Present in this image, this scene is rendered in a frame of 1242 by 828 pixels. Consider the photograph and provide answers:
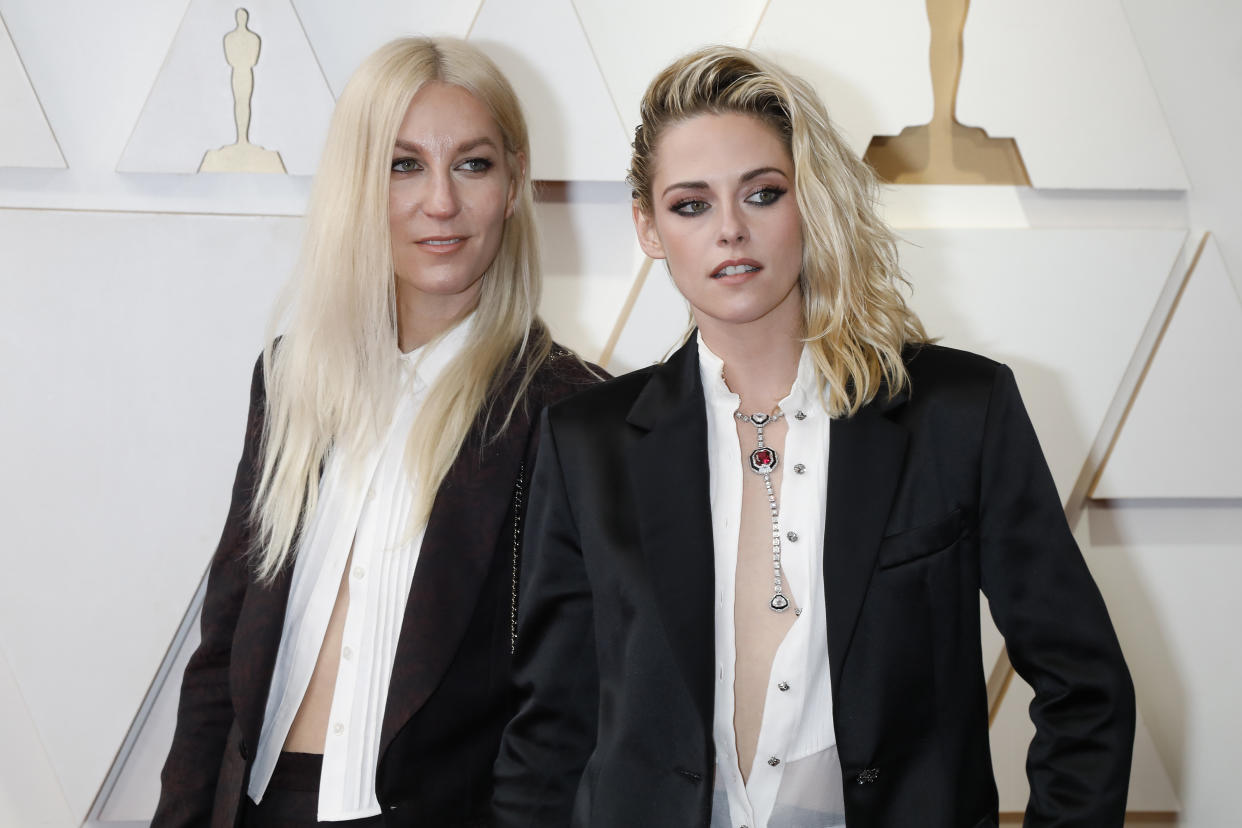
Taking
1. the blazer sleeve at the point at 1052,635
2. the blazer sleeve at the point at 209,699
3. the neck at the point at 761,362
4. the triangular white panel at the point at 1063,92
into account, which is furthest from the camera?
the triangular white panel at the point at 1063,92

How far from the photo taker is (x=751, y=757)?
4.45 feet

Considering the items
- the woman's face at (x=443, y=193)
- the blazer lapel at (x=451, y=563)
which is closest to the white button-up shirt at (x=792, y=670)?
the blazer lapel at (x=451, y=563)

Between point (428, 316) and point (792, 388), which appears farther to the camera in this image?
point (428, 316)

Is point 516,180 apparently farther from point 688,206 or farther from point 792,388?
point 792,388

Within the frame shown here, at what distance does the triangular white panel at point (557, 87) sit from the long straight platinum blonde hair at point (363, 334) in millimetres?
461

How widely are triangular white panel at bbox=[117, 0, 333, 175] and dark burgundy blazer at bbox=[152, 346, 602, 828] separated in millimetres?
→ 956

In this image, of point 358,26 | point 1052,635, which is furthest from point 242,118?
point 1052,635

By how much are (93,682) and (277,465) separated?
0.95 m

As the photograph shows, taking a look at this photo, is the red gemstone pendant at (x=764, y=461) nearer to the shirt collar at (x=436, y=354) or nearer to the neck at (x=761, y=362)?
the neck at (x=761, y=362)

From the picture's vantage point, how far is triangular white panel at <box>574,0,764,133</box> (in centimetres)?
236

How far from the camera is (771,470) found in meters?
1.42

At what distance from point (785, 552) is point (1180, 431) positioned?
1381 mm

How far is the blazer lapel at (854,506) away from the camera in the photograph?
127 cm

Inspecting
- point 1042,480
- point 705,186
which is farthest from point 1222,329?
point 705,186
